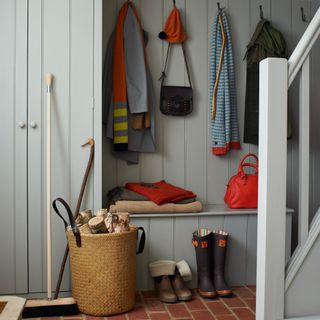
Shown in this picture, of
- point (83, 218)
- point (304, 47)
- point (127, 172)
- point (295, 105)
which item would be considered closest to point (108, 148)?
point (127, 172)

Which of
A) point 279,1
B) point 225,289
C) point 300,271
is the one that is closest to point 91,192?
point 225,289

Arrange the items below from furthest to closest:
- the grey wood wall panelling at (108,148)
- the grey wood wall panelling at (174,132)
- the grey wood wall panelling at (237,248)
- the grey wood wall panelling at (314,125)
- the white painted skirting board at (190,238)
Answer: the grey wood wall panelling at (314,125)
the grey wood wall panelling at (174,132)
the grey wood wall panelling at (108,148)
the grey wood wall panelling at (237,248)
the white painted skirting board at (190,238)

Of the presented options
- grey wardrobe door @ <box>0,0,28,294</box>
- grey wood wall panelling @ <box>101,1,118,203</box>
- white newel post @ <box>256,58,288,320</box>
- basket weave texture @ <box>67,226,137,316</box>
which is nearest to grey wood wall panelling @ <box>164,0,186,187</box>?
grey wood wall panelling @ <box>101,1,118,203</box>

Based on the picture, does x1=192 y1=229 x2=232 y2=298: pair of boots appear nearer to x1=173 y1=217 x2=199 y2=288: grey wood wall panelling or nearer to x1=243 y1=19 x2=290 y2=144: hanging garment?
x1=173 y1=217 x2=199 y2=288: grey wood wall panelling

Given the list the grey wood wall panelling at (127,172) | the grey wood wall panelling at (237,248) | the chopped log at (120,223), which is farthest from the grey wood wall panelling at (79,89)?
the grey wood wall panelling at (237,248)

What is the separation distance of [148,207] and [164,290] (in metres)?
0.53

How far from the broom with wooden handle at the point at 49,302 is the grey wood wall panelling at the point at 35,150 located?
0.30 feet

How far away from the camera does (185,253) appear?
3217 millimetres

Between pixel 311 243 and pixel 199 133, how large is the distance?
5.33 feet

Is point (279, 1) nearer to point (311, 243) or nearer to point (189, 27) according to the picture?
point (189, 27)

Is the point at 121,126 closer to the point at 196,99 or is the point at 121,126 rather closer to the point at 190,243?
the point at 196,99

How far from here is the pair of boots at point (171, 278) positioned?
9.74 feet

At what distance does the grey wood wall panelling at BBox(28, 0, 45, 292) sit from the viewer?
9.59 feet

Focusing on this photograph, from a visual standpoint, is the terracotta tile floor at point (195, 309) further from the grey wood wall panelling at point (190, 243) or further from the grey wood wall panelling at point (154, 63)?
the grey wood wall panelling at point (154, 63)
